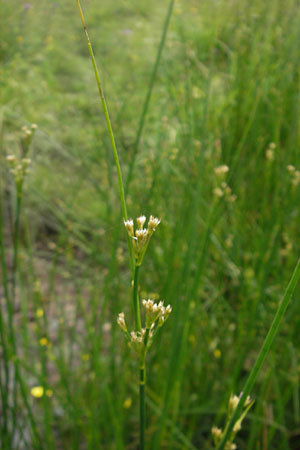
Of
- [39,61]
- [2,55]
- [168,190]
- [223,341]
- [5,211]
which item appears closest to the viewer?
[223,341]

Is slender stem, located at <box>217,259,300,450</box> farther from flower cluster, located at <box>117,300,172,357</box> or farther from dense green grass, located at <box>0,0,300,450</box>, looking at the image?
dense green grass, located at <box>0,0,300,450</box>

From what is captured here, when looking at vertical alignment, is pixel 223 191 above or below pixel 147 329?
above

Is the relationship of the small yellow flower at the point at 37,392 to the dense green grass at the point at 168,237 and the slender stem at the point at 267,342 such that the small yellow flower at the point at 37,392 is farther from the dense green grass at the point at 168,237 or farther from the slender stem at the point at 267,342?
the slender stem at the point at 267,342

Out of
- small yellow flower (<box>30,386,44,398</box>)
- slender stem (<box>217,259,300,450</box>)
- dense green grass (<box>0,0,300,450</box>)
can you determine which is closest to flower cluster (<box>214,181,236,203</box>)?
dense green grass (<box>0,0,300,450</box>)

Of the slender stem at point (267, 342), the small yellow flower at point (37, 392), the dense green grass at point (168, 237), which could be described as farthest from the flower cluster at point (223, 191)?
the small yellow flower at point (37, 392)

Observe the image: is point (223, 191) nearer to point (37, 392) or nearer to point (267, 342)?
point (267, 342)

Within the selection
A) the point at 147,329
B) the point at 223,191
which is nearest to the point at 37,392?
Answer: the point at 223,191

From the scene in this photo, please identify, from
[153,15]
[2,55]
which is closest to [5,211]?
[2,55]

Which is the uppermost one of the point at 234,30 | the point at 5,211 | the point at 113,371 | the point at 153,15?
the point at 153,15

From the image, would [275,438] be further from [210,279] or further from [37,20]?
[37,20]
